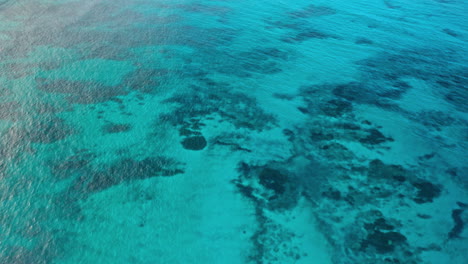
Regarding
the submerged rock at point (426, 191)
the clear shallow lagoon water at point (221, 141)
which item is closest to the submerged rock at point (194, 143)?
the clear shallow lagoon water at point (221, 141)

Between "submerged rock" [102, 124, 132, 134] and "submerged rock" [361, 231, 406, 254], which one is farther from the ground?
"submerged rock" [102, 124, 132, 134]

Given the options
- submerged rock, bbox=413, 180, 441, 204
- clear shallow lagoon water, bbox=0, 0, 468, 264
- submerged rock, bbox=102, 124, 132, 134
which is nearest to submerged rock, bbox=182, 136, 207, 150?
clear shallow lagoon water, bbox=0, 0, 468, 264

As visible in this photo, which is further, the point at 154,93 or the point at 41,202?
the point at 154,93

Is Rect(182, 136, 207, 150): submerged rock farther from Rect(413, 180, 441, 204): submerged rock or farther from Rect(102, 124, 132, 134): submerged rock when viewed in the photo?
Rect(413, 180, 441, 204): submerged rock

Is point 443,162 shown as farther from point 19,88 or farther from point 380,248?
point 19,88

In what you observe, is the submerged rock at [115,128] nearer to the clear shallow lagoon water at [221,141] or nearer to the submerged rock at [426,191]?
the clear shallow lagoon water at [221,141]

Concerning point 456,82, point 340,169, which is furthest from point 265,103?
point 456,82

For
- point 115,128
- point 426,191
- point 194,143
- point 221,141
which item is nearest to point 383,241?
point 426,191

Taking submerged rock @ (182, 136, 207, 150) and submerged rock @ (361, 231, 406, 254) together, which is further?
submerged rock @ (182, 136, 207, 150)
